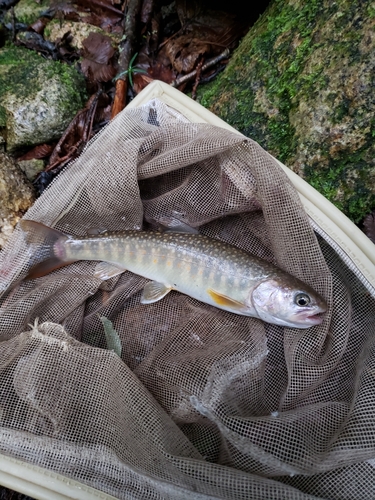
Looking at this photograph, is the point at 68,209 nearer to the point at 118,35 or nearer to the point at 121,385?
the point at 121,385

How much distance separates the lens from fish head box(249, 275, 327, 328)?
5.63 feet

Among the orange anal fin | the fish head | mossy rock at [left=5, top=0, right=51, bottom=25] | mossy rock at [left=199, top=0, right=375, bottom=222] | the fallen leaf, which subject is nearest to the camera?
the fish head

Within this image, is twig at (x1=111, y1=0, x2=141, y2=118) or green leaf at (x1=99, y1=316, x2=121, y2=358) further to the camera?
twig at (x1=111, y1=0, x2=141, y2=118)

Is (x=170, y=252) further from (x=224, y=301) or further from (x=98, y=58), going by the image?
(x=98, y=58)

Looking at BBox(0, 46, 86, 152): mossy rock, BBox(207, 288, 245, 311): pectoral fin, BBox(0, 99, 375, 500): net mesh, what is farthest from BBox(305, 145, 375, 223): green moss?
BBox(0, 46, 86, 152): mossy rock

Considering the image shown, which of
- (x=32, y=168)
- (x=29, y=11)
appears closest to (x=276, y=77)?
(x=32, y=168)

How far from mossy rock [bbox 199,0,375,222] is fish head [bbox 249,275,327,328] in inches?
20.8

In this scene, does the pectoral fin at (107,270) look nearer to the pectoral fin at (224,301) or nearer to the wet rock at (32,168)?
the pectoral fin at (224,301)

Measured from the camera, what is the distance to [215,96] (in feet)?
8.24

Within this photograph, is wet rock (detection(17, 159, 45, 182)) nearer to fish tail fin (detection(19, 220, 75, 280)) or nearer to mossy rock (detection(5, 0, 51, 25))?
fish tail fin (detection(19, 220, 75, 280))

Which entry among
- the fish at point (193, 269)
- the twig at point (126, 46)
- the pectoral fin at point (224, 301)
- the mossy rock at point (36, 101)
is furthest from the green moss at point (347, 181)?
the mossy rock at point (36, 101)

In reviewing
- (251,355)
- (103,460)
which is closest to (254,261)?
(251,355)

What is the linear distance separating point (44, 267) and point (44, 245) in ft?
0.37

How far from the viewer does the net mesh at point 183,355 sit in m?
1.38
